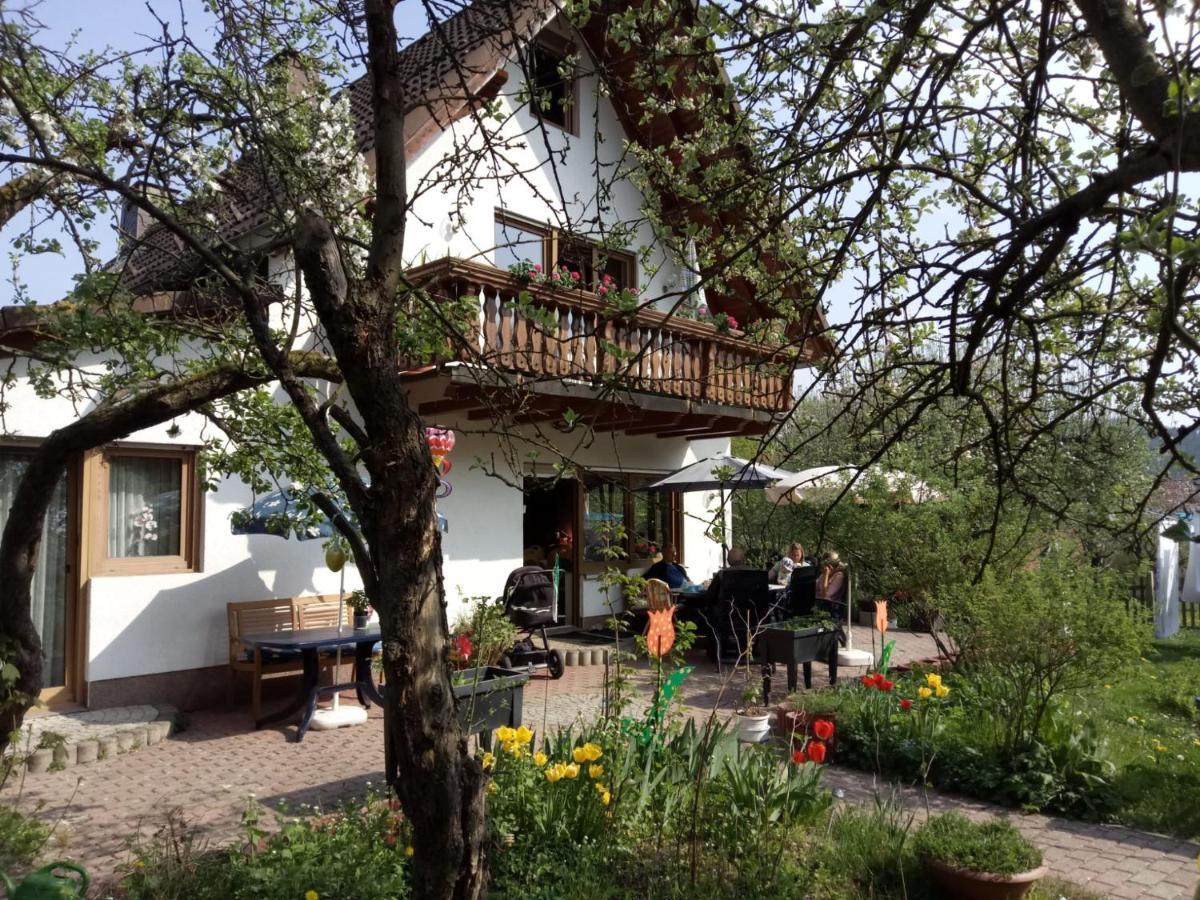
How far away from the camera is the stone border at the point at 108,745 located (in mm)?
6586

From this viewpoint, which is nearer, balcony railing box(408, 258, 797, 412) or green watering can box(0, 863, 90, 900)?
green watering can box(0, 863, 90, 900)

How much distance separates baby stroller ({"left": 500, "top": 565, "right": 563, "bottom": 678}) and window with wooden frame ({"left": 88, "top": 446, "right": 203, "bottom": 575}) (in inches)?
127

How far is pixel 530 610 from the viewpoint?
999 centimetres

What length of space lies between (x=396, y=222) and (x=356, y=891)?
95.6 inches

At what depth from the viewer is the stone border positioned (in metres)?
6.59

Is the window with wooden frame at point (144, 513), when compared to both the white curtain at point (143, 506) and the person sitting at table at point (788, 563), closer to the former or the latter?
the white curtain at point (143, 506)

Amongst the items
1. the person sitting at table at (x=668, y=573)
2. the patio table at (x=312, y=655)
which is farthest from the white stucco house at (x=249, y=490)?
the person sitting at table at (x=668, y=573)

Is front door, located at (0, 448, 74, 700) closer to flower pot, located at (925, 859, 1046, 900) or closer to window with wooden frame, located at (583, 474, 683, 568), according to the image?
window with wooden frame, located at (583, 474, 683, 568)

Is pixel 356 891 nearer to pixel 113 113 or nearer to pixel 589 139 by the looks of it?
pixel 113 113

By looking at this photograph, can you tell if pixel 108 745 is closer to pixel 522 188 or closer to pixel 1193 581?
pixel 522 188

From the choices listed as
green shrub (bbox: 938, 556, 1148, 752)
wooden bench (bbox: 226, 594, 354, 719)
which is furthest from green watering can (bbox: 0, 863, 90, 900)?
green shrub (bbox: 938, 556, 1148, 752)

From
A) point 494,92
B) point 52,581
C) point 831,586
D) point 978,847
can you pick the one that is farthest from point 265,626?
point 978,847

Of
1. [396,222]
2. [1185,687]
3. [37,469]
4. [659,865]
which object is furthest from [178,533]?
[1185,687]

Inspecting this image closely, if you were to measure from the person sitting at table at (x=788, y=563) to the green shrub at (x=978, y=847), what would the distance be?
10.3 m
